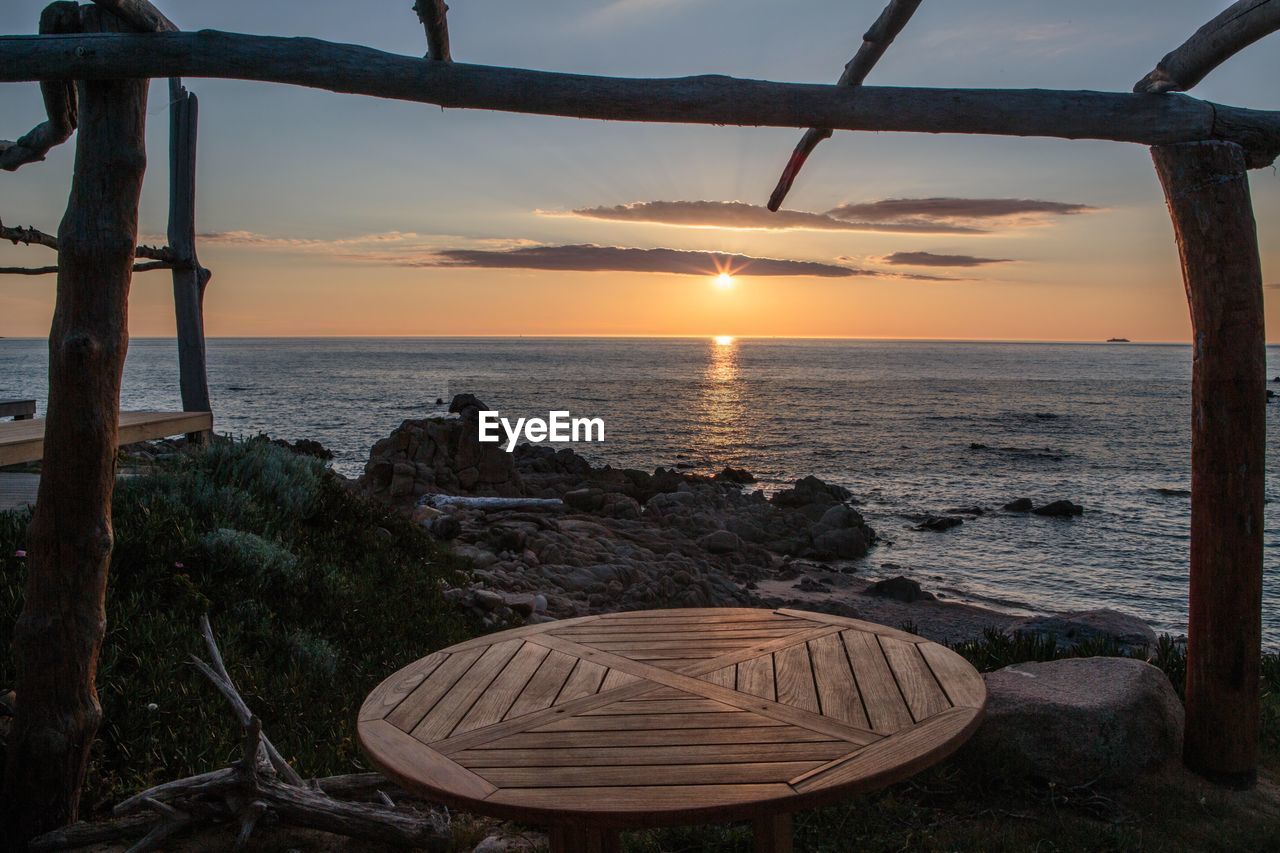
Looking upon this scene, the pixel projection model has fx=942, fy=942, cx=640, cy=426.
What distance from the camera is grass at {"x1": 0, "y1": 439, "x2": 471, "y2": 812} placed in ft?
15.4

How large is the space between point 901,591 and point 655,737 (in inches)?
459

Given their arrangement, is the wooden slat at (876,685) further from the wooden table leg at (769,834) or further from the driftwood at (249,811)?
the driftwood at (249,811)

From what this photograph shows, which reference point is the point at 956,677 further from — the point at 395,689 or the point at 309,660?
the point at 309,660

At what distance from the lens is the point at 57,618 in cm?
369

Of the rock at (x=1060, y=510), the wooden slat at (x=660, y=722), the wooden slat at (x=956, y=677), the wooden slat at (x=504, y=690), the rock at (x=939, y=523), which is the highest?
the wooden slat at (x=956, y=677)

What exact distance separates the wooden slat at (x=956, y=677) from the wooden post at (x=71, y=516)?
3.22 metres

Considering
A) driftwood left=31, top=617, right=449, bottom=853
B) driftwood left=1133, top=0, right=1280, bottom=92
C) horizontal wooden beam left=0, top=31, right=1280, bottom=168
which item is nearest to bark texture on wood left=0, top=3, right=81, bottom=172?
horizontal wooden beam left=0, top=31, right=1280, bottom=168

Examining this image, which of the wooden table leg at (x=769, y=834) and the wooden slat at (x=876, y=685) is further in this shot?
the wooden table leg at (x=769, y=834)

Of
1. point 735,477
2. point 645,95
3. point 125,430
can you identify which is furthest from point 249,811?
point 735,477

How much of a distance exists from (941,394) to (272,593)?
65.2m

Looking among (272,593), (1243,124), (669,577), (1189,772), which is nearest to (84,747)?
(272,593)

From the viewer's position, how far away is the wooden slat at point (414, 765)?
228 centimetres

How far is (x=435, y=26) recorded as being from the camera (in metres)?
4.19

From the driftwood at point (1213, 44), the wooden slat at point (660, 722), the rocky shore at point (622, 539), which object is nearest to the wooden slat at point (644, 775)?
the wooden slat at point (660, 722)
